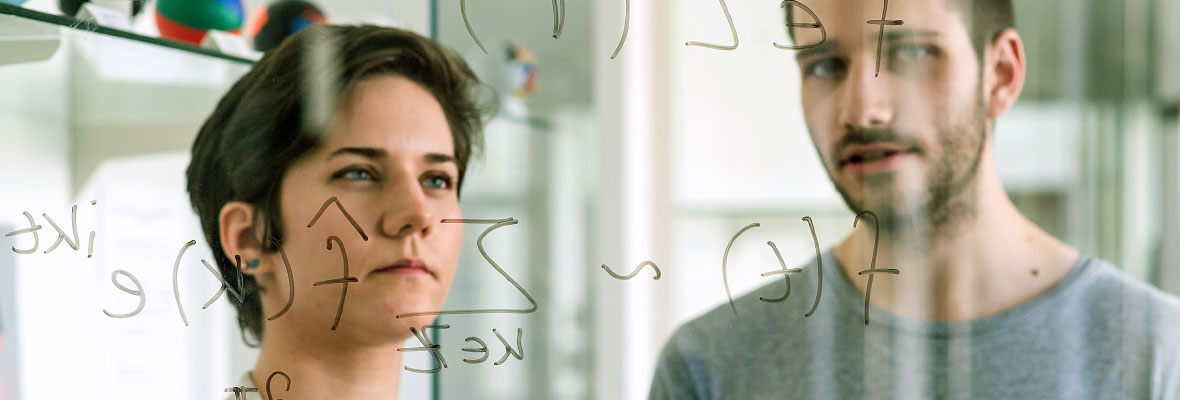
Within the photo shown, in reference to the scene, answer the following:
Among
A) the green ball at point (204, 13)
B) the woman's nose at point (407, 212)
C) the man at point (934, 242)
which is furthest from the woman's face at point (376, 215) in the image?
the man at point (934, 242)

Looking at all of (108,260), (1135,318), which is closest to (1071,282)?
(1135,318)

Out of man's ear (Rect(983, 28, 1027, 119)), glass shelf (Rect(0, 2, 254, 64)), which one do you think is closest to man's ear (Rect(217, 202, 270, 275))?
glass shelf (Rect(0, 2, 254, 64))

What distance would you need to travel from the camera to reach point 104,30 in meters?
0.60

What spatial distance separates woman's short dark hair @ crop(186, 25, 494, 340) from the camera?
583mm

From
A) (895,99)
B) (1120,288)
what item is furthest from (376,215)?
(1120,288)

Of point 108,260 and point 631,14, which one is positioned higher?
point 631,14

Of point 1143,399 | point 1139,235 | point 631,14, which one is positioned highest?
point 631,14

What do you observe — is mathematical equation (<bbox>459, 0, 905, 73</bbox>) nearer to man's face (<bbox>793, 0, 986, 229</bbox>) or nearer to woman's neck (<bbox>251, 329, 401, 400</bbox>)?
man's face (<bbox>793, 0, 986, 229</bbox>)

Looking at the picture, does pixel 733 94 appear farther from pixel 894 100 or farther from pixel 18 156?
pixel 18 156

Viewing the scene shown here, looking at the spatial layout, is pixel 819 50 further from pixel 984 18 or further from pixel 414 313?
pixel 414 313

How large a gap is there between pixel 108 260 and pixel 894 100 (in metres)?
0.54

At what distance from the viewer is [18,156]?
59 centimetres

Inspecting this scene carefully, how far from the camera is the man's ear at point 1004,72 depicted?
55 centimetres

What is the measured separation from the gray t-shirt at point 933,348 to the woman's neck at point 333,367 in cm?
18
